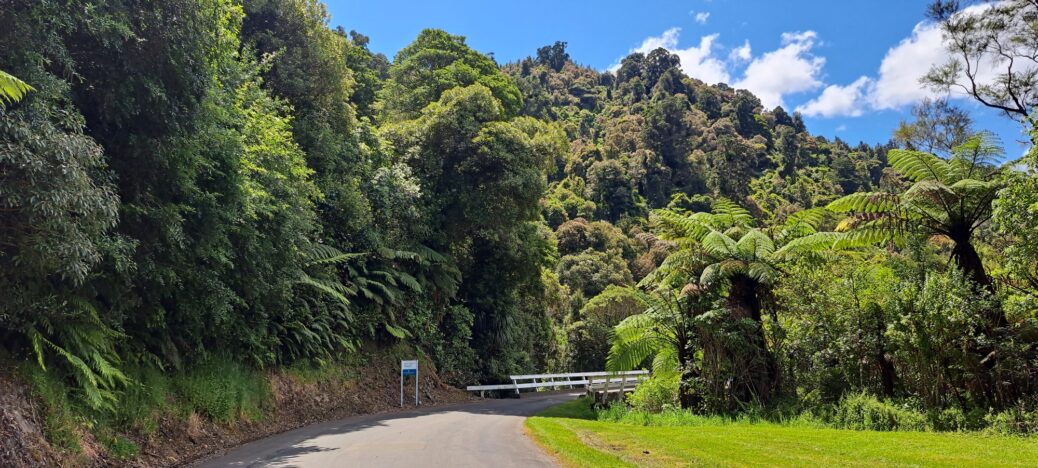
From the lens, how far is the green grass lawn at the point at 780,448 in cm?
786

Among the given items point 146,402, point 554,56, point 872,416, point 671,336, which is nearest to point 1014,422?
point 872,416

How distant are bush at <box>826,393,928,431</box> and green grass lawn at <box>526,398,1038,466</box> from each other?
105cm

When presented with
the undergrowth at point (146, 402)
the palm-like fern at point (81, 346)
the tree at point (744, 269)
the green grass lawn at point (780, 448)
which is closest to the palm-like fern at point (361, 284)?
the undergrowth at point (146, 402)

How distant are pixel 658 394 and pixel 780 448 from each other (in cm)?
862

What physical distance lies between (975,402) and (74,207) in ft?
47.3

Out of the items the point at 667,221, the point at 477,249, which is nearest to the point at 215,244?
the point at 667,221

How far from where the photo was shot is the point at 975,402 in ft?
35.9

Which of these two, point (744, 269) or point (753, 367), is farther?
point (744, 269)

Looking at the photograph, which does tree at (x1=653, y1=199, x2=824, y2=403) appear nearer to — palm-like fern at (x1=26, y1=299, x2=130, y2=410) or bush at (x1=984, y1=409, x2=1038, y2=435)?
bush at (x1=984, y1=409, x2=1038, y2=435)

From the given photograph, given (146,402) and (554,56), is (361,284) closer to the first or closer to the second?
(146,402)

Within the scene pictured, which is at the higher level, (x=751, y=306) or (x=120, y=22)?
(x=120, y=22)

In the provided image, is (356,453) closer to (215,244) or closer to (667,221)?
(215,244)

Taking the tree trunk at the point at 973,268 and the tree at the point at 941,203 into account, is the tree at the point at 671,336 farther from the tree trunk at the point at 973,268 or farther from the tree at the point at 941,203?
the tree trunk at the point at 973,268

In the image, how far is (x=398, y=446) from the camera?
34.0ft
